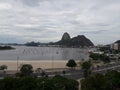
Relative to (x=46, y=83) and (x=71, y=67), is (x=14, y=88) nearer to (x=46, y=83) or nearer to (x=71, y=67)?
(x=46, y=83)

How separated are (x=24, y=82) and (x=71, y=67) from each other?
4406cm

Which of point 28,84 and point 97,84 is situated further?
point 97,84

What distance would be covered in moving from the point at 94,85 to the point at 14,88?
24.5 ft

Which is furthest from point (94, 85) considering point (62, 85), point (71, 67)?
Result: point (71, 67)

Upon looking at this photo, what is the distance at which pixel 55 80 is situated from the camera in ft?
86.0

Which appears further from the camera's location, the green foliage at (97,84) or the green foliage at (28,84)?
the green foliage at (97,84)

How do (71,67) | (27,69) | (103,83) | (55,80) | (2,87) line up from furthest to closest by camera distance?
1. (71,67)
2. (27,69)
3. (103,83)
4. (55,80)
5. (2,87)

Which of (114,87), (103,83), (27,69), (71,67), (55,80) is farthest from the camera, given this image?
(71,67)

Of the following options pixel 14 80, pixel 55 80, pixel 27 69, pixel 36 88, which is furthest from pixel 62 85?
pixel 27 69

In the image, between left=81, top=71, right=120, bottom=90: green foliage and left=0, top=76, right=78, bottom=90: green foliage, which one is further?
left=81, top=71, right=120, bottom=90: green foliage

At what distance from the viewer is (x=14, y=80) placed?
25.1 m

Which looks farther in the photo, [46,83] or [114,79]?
[114,79]

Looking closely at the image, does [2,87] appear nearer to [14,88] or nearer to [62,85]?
[14,88]

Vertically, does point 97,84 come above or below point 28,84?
below
